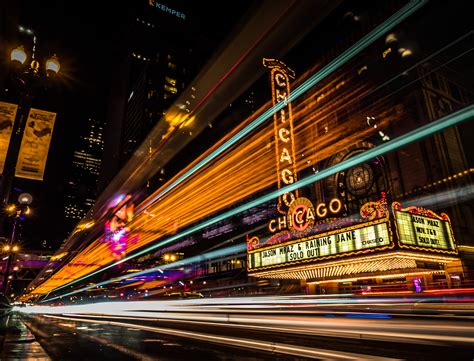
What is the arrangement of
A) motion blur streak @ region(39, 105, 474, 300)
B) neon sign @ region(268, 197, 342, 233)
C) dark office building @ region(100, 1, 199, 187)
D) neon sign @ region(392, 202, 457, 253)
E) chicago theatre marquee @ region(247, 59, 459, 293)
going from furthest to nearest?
dark office building @ region(100, 1, 199, 187) → neon sign @ region(268, 197, 342, 233) → chicago theatre marquee @ region(247, 59, 459, 293) → neon sign @ region(392, 202, 457, 253) → motion blur streak @ region(39, 105, 474, 300)

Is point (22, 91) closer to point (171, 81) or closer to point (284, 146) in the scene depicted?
point (284, 146)

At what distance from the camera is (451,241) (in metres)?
18.4

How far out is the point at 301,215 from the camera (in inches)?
872

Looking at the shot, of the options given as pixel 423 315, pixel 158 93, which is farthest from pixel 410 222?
pixel 158 93

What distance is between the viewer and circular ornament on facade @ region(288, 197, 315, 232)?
21.6m

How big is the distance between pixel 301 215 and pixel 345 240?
12.7 ft

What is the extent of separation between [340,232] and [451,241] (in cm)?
615

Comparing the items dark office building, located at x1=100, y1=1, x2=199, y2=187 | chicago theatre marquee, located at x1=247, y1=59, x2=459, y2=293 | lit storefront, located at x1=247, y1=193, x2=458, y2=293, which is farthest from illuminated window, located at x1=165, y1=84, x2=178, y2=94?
lit storefront, located at x1=247, y1=193, x2=458, y2=293

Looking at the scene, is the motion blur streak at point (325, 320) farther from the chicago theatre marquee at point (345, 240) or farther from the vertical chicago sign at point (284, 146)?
the vertical chicago sign at point (284, 146)

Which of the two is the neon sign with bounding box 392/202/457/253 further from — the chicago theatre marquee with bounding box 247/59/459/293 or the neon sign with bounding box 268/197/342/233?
the neon sign with bounding box 268/197/342/233

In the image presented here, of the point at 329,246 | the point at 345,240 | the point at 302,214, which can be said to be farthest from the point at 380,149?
the point at 302,214

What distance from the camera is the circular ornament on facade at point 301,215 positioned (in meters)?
21.6

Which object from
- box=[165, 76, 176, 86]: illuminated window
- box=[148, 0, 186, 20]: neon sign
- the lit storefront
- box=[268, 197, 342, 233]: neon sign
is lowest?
the lit storefront

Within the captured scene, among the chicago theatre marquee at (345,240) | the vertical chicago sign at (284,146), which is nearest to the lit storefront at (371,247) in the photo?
the chicago theatre marquee at (345,240)
